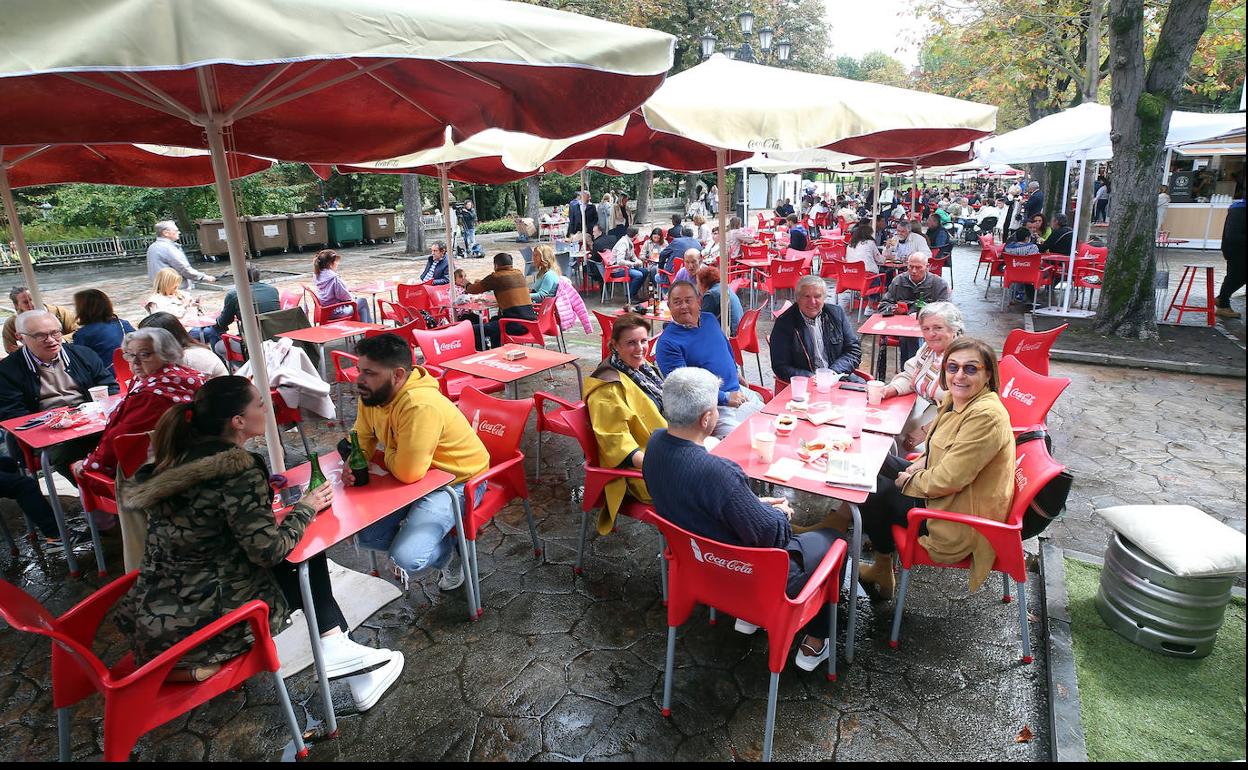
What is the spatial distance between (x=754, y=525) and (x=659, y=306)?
5.58 metres

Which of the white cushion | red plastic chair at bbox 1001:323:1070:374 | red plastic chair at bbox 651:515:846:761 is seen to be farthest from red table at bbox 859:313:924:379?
red plastic chair at bbox 651:515:846:761

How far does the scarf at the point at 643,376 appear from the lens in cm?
406

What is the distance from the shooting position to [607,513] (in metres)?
3.80

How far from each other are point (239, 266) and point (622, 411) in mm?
2066

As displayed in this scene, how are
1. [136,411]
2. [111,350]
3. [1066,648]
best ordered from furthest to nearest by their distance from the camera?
1. [111,350]
2. [136,411]
3. [1066,648]

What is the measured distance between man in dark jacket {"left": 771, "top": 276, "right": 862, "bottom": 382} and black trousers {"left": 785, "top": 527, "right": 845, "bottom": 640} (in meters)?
2.19

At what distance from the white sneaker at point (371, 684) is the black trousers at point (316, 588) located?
29 centimetres

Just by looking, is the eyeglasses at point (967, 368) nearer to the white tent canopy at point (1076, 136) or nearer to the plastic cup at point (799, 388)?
the plastic cup at point (799, 388)

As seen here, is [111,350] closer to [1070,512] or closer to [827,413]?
[827,413]

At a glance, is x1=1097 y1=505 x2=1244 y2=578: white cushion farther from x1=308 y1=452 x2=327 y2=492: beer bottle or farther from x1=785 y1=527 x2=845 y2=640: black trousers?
x1=308 y1=452 x2=327 y2=492: beer bottle

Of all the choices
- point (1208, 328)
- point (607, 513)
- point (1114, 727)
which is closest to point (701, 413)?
point (607, 513)

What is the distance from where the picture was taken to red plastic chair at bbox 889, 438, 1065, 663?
2982 millimetres

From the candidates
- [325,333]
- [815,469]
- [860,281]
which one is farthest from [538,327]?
[860,281]

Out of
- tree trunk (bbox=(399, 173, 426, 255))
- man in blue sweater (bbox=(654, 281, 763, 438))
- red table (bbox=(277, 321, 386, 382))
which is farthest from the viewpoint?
tree trunk (bbox=(399, 173, 426, 255))
